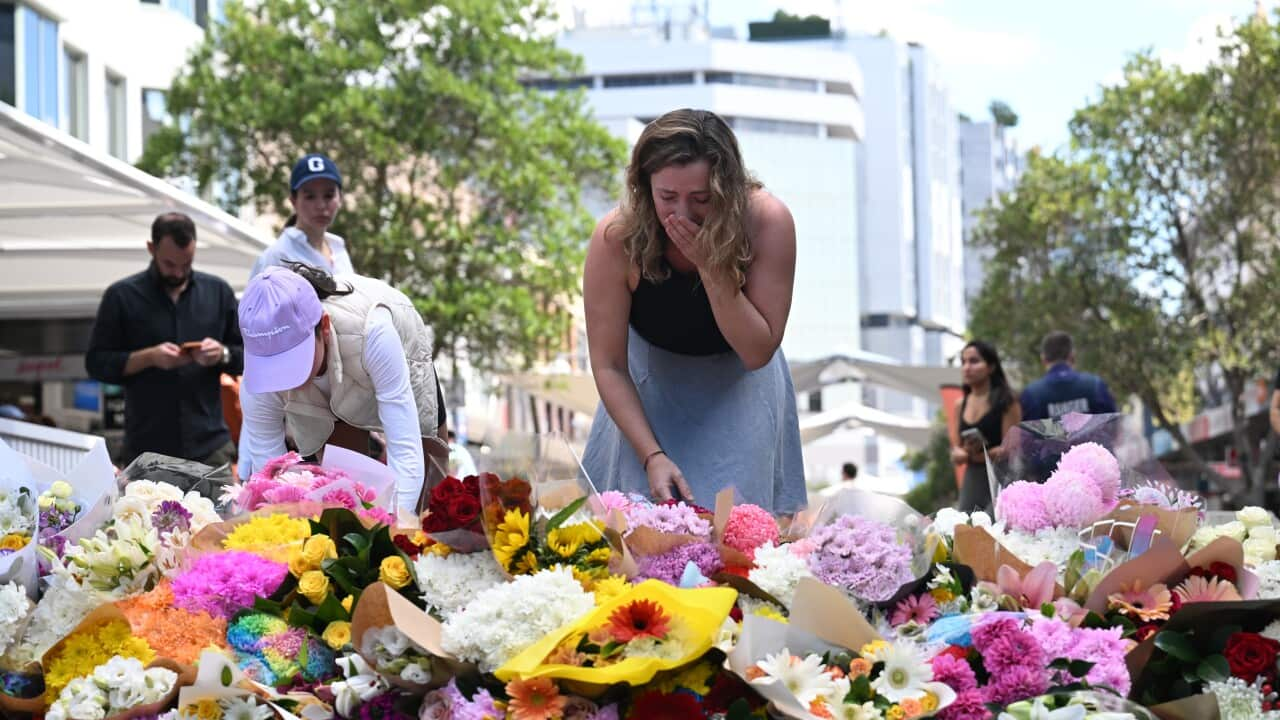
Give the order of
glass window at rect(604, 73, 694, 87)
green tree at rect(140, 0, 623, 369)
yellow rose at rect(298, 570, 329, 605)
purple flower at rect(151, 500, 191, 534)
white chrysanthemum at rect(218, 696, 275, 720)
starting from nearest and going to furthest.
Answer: white chrysanthemum at rect(218, 696, 275, 720) < yellow rose at rect(298, 570, 329, 605) < purple flower at rect(151, 500, 191, 534) < green tree at rect(140, 0, 623, 369) < glass window at rect(604, 73, 694, 87)

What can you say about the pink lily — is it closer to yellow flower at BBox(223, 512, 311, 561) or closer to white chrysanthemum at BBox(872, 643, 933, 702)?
white chrysanthemum at BBox(872, 643, 933, 702)

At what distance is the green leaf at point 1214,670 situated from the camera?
2.74 metres

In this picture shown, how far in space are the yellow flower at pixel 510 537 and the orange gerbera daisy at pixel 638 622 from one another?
1.00ft

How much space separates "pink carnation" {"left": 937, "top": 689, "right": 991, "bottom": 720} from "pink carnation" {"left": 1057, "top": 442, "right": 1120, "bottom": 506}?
87 cm

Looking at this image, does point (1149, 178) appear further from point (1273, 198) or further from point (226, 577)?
point (226, 577)

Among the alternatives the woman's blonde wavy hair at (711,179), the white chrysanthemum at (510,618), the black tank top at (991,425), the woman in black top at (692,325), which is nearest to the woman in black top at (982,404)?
the black tank top at (991,425)

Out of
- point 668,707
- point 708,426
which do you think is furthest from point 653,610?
point 708,426

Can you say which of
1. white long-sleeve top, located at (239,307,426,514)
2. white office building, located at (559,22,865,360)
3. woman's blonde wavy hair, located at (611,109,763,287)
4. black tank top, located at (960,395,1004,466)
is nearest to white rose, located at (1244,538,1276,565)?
woman's blonde wavy hair, located at (611,109,763,287)

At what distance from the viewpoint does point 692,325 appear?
4613 mm

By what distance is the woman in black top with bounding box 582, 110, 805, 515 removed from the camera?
4273 mm

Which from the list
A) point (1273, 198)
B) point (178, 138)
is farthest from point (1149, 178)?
point (178, 138)

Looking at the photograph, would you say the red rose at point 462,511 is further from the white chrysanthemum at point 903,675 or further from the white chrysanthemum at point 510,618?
the white chrysanthemum at point 903,675

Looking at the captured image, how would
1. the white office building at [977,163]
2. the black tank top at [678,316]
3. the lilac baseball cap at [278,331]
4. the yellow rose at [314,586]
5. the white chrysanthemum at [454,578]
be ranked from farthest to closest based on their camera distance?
the white office building at [977,163] < the lilac baseball cap at [278,331] < the black tank top at [678,316] < the yellow rose at [314,586] < the white chrysanthemum at [454,578]

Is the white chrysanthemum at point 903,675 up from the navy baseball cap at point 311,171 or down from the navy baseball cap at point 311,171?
down
